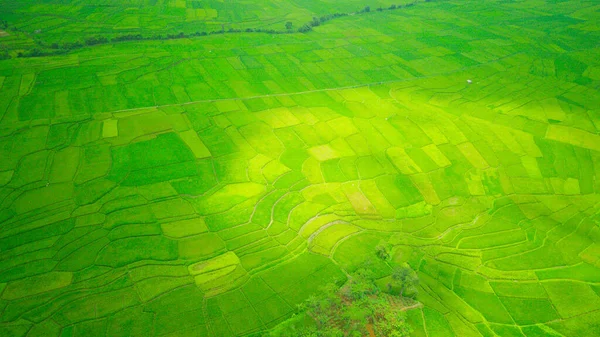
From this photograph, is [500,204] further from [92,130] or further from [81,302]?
[92,130]

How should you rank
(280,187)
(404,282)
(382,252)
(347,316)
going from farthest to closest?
1. (280,187)
2. (382,252)
3. (404,282)
4. (347,316)

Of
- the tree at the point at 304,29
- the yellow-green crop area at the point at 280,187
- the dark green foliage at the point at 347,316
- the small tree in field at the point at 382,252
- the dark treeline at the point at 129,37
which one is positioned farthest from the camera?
the tree at the point at 304,29

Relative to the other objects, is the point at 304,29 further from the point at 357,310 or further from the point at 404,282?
the point at 357,310

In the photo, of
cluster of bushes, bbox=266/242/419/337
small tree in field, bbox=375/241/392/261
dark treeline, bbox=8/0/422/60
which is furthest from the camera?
dark treeline, bbox=8/0/422/60

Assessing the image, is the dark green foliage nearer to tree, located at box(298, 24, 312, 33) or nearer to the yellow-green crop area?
the yellow-green crop area

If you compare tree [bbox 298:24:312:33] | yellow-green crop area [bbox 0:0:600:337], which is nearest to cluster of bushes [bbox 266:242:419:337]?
yellow-green crop area [bbox 0:0:600:337]

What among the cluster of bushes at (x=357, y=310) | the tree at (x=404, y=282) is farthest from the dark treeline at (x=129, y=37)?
the tree at (x=404, y=282)

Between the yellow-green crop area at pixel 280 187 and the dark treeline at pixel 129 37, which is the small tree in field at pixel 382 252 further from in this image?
the dark treeline at pixel 129 37

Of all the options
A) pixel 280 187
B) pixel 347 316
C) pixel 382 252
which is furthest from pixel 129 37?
pixel 347 316
